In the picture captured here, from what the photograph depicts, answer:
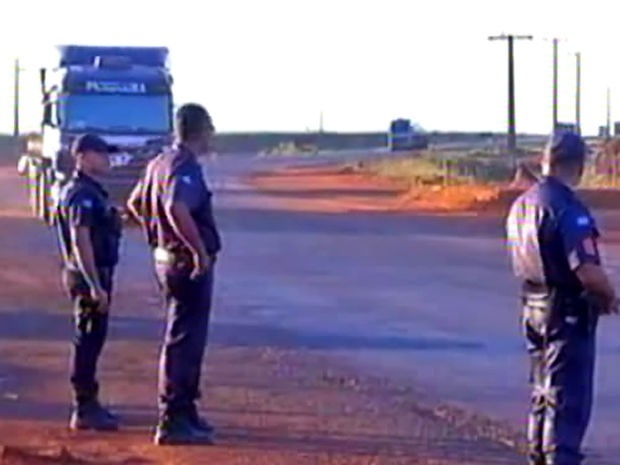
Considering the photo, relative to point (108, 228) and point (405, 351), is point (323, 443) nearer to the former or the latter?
point (108, 228)

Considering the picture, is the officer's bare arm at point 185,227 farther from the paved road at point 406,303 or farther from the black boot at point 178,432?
the paved road at point 406,303

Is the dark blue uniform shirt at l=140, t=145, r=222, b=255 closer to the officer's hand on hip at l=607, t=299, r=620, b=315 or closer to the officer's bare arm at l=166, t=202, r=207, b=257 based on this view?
the officer's bare arm at l=166, t=202, r=207, b=257

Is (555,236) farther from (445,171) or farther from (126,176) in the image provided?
→ (445,171)

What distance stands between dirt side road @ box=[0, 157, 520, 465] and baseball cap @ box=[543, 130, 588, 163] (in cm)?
241

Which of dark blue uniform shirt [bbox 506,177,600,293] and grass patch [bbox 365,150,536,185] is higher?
dark blue uniform shirt [bbox 506,177,600,293]

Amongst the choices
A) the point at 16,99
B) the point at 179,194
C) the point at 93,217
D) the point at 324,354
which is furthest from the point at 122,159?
the point at 16,99

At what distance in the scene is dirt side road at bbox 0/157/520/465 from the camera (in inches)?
449

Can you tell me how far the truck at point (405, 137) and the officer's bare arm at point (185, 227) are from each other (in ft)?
369

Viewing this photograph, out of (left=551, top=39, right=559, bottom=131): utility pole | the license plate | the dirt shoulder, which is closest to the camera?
the license plate

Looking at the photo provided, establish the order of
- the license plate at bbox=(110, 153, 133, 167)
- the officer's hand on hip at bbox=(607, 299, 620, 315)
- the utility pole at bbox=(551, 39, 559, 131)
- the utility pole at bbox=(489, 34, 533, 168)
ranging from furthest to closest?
the utility pole at bbox=(551, 39, 559, 131) < the utility pole at bbox=(489, 34, 533, 168) < the license plate at bbox=(110, 153, 133, 167) < the officer's hand on hip at bbox=(607, 299, 620, 315)

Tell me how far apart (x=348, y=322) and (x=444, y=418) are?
696cm

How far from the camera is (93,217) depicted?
1185cm

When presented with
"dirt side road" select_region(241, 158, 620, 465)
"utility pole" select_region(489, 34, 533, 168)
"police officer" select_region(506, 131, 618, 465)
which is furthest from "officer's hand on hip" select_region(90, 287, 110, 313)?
"utility pole" select_region(489, 34, 533, 168)

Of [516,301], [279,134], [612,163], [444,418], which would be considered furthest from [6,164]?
[444,418]
